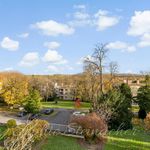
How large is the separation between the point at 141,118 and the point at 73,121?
67.6 ft

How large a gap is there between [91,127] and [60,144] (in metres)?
3.17

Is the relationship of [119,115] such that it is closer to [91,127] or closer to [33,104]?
[91,127]

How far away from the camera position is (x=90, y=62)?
4969 cm

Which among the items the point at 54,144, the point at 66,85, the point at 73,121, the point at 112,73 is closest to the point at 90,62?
the point at 112,73

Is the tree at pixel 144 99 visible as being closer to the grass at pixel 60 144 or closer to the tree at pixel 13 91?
the tree at pixel 13 91

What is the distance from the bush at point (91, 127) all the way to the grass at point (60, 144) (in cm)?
110

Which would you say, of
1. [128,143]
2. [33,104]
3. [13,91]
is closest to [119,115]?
[128,143]

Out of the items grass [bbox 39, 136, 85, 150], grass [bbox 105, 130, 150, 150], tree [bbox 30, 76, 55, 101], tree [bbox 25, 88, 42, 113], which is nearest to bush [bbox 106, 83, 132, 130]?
grass [bbox 105, 130, 150, 150]

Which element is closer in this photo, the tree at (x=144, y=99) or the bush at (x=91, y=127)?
the bush at (x=91, y=127)

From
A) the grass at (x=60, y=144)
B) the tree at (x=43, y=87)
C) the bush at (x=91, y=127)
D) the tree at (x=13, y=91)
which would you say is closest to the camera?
the grass at (x=60, y=144)

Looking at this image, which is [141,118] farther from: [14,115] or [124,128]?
[14,115]

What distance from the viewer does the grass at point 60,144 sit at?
24.7 meters

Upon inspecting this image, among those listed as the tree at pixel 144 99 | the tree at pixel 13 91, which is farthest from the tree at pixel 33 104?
the tree at pixel 144 99

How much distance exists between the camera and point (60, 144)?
25.9 meters
